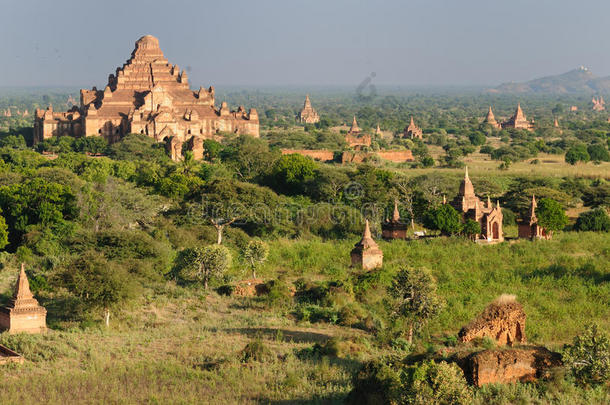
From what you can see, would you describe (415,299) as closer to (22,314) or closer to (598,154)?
(22,314)

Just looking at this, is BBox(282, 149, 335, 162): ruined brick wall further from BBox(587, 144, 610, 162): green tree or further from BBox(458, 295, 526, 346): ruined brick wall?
BBox(458, 295, 526, 346): ruined brick wall

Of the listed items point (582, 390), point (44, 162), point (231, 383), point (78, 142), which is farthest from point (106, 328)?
point (78, 142)

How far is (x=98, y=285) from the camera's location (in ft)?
86.4

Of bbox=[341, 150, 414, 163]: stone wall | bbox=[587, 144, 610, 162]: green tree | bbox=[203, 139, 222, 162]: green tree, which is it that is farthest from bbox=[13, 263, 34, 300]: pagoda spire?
bbox=[587, 144, 610, 162]: green tree

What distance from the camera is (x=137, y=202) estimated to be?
40562 mm

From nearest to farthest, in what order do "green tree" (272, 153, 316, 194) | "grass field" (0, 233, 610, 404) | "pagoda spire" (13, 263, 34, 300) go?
1. "grass field" (0, 233, 610, 404)
2. "pagoda spire" (13, 263, 34, 300)
3. "green tree" (272, 153, 316, 194)

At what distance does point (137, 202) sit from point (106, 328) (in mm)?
15222

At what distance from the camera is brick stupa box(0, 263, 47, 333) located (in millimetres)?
24578

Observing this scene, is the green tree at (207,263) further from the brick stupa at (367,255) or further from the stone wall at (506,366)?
the stone wall at (506,366)

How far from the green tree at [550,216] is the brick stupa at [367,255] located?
29.6 ft

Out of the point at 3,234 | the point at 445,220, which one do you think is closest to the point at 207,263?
the point at 3,234

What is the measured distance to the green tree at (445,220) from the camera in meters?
37.2

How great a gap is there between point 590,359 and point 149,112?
59.5 metres

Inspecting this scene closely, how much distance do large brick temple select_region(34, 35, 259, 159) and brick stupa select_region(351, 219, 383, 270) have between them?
35.9 m
